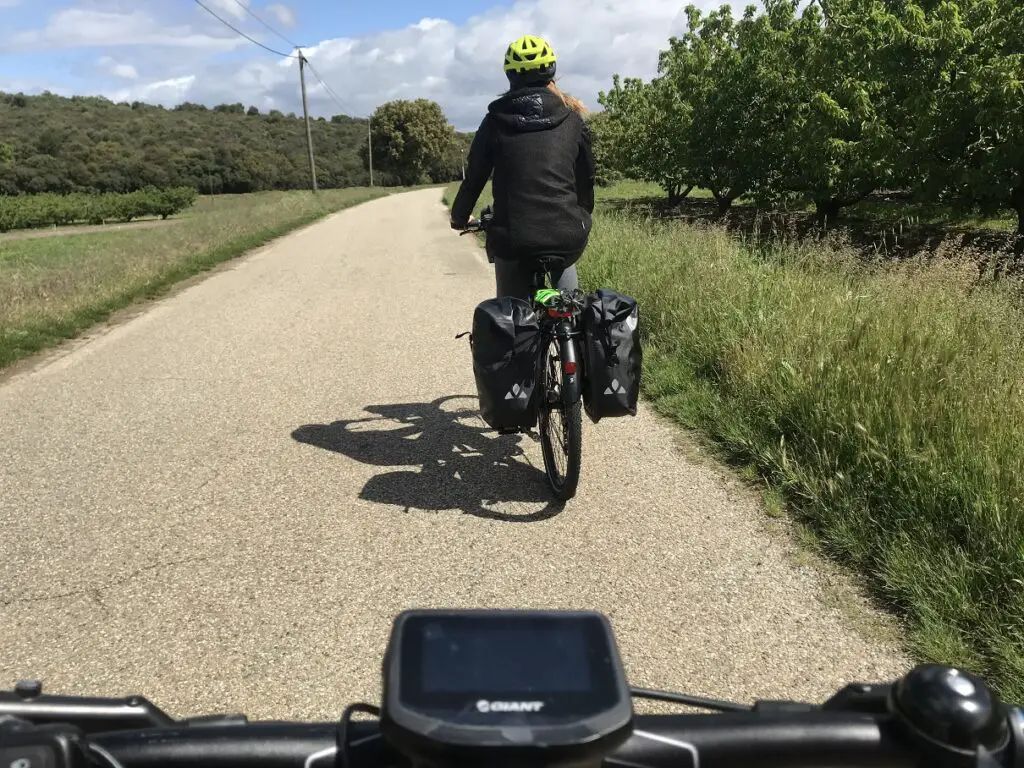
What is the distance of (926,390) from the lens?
14.7 feet

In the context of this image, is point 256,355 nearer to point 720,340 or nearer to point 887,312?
point 720,340

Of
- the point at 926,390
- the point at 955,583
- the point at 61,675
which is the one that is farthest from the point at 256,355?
the point at 955,583

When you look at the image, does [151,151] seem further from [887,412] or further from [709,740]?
[709,740]

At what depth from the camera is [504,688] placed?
86 centimetres

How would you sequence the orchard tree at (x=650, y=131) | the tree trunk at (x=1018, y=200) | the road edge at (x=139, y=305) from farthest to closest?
the orchard tree at (x=650, y=131) → the tree trunk at (x=1018, y=200) → the road edge at (x=139, y=305)

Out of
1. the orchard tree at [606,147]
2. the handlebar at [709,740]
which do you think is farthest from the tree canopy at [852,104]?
the handlebar at [709,740]

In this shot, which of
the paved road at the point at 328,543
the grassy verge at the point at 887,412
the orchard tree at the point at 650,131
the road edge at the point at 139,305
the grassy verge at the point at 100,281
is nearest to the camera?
the paved road at the point at 328,543

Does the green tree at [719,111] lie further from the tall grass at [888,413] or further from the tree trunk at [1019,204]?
the tall grass at [888,413]

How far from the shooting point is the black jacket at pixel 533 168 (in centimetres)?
427

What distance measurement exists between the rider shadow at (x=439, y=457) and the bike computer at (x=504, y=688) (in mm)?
3312

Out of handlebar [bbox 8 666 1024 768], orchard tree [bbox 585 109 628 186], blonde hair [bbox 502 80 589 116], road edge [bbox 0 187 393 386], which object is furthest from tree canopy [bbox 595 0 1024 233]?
handlebar [bbox 8 666 1024 768]

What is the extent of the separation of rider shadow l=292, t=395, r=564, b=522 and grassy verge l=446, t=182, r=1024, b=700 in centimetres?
138

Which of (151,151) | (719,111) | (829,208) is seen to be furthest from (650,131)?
(151,151)

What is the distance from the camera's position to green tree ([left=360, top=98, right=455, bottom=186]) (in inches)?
3529
